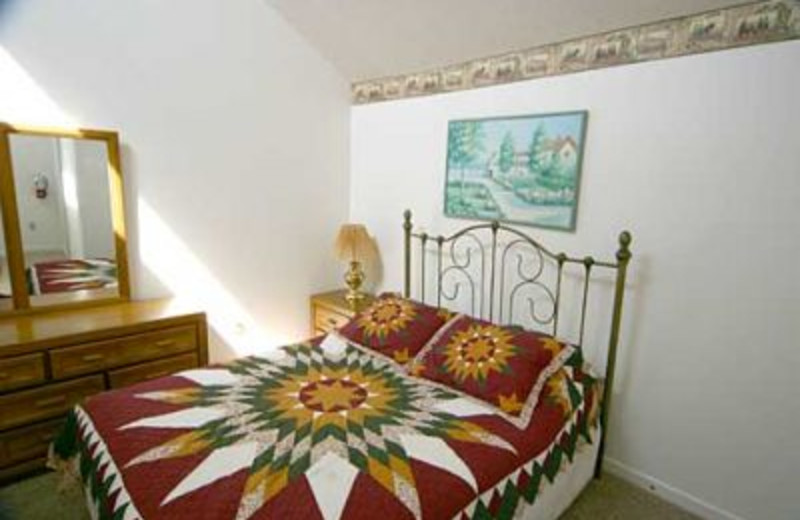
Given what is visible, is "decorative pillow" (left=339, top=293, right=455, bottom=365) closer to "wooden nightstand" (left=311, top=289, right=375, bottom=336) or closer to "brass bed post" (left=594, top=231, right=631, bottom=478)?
"wooden nightstand" (left=311, top=289, right=375, bottom=336)

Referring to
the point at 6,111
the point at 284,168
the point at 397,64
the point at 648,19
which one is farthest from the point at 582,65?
the point at 6,111

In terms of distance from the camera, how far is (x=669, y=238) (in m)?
1.91

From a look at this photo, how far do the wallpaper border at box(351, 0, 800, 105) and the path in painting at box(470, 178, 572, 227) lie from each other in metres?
0.58

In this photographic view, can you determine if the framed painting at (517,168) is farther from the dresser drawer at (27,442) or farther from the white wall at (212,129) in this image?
the dresser drawer at (27,442)

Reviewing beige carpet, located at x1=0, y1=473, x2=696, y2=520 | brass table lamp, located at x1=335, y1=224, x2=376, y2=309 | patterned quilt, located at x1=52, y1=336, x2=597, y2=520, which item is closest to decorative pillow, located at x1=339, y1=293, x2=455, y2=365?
patterned quilt, located at x1=52, y1=336, x2=597, y2=520

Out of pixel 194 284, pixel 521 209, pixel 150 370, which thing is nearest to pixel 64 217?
pixel 194 284

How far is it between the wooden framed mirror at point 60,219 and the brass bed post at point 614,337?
2.58 meters

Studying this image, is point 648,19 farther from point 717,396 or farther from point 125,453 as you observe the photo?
point 125,453

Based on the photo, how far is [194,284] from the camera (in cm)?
274

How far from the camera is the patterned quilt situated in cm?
122

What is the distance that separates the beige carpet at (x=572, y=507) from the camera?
72.6 inches

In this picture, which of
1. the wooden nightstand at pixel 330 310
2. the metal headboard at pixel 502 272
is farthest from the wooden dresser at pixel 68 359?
the metal headboard at pixel 502 272

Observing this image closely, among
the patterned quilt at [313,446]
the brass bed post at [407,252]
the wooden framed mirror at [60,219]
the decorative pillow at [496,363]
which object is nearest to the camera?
the patterned quilt at [313,446]

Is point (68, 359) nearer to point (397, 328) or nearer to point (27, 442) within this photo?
Result: point (27, 442)
